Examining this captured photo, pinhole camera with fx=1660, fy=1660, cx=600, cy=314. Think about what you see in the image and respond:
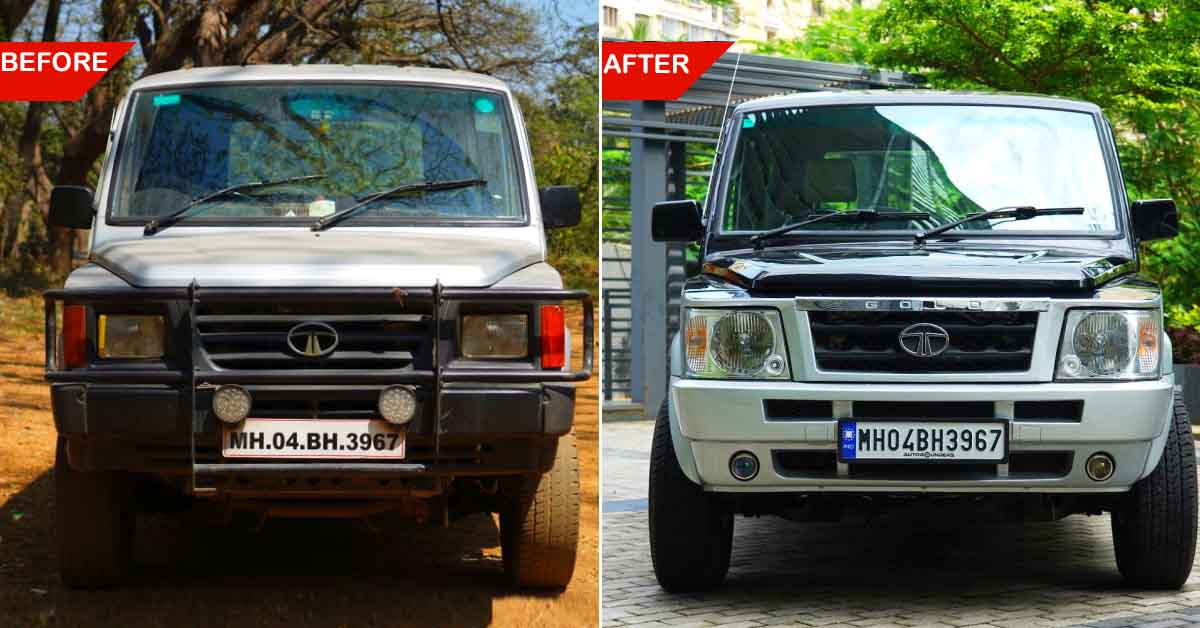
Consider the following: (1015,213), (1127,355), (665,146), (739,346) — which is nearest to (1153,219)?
(1015,213)

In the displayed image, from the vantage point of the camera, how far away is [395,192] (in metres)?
7.14

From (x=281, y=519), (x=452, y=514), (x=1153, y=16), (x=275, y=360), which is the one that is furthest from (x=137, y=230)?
(x=1153, y=16)

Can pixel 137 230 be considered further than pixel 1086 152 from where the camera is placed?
No

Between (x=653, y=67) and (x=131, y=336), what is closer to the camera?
(x=131, y=336)

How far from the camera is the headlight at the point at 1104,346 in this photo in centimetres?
653

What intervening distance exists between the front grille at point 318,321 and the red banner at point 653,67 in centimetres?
1093

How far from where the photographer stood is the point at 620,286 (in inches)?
900

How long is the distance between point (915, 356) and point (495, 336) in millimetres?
1686

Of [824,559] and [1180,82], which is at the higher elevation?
[1180,82]

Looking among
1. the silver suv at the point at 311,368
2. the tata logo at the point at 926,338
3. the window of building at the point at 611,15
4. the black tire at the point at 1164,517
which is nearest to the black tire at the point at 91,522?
the silver suv at the point at 311,368

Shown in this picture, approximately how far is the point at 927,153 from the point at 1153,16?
1398 cm

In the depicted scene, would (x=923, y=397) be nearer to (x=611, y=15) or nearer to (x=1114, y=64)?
(x=1114, y=64)

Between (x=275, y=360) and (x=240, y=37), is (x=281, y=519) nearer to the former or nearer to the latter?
(x=275, y=360)

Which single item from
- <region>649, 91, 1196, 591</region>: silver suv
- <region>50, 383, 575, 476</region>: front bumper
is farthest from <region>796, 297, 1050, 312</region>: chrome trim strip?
<region>50, 383, 575, 476</region>: front bumper
